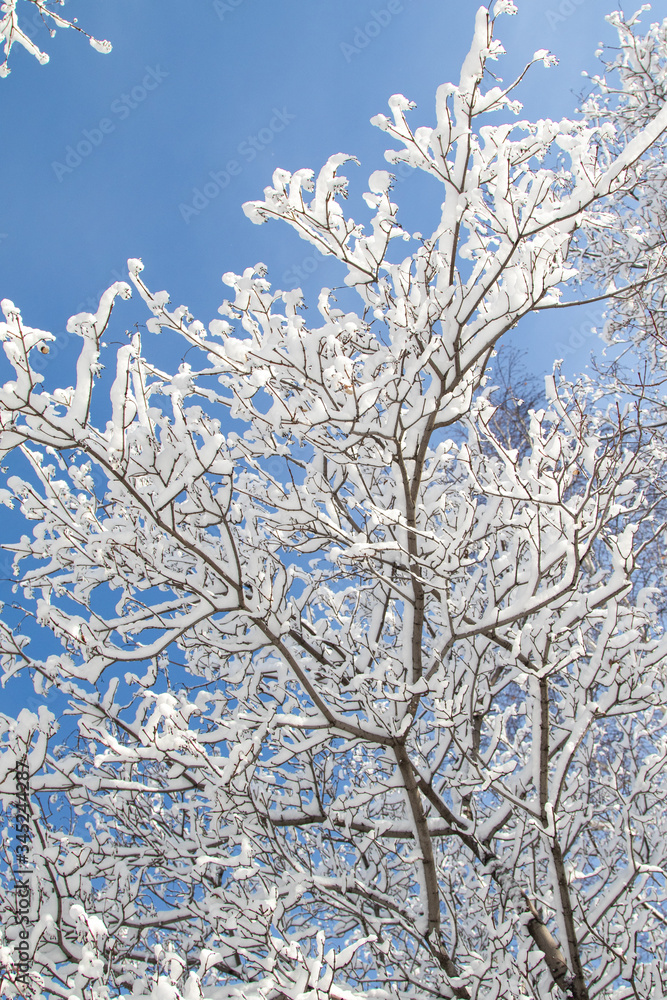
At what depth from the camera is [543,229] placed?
79.9 inches

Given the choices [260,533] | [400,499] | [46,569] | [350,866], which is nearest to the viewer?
[400,499]

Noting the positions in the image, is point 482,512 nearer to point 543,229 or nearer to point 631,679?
point 631,679

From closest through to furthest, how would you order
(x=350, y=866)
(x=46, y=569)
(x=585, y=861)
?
1. (x=46, y=569)
2. (x=350, y=866)
3. (x=585, y=861)

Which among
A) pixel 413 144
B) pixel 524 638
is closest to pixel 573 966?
pixel 524 638

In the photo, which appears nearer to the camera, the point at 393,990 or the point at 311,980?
the point at 311,980

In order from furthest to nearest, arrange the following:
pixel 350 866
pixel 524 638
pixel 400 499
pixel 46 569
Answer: pixel 350 866 → pixel 46 569 → pixel 400 499 → pixel 524 638

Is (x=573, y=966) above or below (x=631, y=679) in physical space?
below

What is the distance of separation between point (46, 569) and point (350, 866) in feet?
9.89

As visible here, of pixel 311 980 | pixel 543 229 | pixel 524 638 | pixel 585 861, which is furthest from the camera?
pixel 585 861

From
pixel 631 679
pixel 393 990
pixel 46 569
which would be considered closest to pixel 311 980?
pixel 393 990

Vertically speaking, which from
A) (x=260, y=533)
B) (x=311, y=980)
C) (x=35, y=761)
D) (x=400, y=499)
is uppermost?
(x=260, y=533)

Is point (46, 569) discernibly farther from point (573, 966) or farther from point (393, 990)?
point (573, 966)

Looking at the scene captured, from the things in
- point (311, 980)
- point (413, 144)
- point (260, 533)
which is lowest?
point (311, 980)

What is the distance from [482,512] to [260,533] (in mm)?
1227
